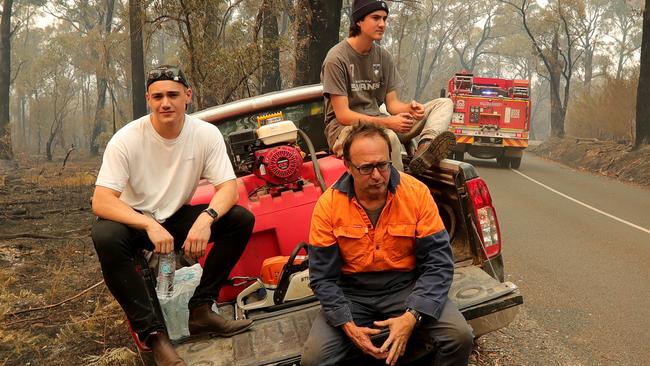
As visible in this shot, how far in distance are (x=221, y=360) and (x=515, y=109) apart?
17448 mm

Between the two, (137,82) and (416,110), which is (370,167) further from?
(137,82)

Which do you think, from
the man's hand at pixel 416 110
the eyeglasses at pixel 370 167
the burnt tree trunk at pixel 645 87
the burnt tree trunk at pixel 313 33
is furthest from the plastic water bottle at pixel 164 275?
the burnt tree trunk at pixel 645 87

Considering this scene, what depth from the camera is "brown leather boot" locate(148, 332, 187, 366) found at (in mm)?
2838

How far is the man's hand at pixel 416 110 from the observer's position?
423 cm

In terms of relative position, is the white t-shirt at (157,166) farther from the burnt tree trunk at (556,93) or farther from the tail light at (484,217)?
the burnt tree trunk at (556,93)

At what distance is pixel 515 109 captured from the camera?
18438 millimetres

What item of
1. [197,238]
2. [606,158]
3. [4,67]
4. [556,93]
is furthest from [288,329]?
[556,93]

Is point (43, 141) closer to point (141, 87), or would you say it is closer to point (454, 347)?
point (141, 87)

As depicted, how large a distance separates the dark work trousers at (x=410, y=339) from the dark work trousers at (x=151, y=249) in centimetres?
77

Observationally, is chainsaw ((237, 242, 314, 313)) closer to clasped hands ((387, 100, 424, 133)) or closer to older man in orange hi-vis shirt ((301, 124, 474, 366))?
older man in orange hi-vis shirt ((301, 124, 474, 366))

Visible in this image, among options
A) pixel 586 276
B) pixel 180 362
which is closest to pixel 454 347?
pixel 180 362

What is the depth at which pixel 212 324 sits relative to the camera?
3.10 metres

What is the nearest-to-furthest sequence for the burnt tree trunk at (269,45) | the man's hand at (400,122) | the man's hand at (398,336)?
1. the man's hand at (398,336)
2. the man's hand at (400,122)
3. the burnt tree trunk at (269,45)

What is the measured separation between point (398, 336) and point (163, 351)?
4.05 ft
